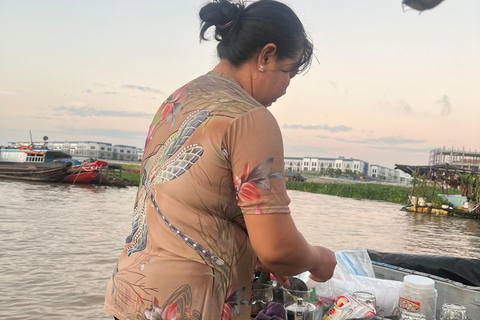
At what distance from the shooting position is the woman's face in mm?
1036

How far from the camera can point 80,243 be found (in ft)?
24.1

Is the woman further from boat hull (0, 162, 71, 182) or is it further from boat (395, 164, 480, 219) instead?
boat hull (0, 162, 71, 182)

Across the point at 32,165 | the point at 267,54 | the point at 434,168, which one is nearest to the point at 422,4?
the point at 267,54

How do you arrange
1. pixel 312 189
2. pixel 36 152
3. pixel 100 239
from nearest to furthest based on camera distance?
1. pixel 100 239
2. pixel 36 152
3. pixel 312 189

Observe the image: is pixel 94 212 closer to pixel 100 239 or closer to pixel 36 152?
pixel 100 239

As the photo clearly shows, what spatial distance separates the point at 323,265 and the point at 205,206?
1.18ft

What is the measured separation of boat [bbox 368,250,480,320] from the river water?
302 cm

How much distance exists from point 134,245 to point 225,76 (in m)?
0.49

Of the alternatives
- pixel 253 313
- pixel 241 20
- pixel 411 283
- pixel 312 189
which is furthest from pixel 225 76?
pixel 312 189

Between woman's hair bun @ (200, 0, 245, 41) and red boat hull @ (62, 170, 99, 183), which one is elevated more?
woman's hair bun @ (200, 0, 245, 41)

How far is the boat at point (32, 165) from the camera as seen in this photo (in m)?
24.7

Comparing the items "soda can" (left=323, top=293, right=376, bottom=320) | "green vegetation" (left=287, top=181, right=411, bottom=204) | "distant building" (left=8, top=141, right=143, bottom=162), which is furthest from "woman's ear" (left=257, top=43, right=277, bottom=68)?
"distant building" (left=8, top=141, right=143, bottom=162)

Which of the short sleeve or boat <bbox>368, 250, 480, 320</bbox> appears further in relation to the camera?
boat <bbox>368, 250, 480, 320</bbox>

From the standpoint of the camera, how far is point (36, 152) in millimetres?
28234
